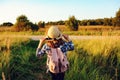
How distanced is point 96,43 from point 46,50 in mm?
4190

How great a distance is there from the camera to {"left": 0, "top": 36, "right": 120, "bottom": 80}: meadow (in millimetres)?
7418

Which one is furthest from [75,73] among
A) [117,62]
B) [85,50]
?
[85,50]

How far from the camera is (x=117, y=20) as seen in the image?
3428 centimetres

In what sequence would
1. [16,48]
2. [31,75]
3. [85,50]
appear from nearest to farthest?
[31,75] < [85,50] < [16,48]

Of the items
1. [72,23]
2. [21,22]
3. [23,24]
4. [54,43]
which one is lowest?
[72,23]

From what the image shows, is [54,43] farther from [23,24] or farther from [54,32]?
[23,24]

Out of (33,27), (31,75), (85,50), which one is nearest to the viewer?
(31,75)

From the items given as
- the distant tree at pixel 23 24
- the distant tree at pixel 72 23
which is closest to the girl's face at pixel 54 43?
the distant tree at pixel 23 24

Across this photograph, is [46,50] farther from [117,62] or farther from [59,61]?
[117,62]

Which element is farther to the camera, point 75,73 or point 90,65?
point 90,65

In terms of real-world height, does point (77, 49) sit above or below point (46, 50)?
below

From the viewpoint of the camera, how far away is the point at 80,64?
26.1ft

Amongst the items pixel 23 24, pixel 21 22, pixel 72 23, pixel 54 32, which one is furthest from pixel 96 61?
pixel 72 23

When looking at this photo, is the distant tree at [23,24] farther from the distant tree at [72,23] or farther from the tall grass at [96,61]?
the tall grass at [96,61]
